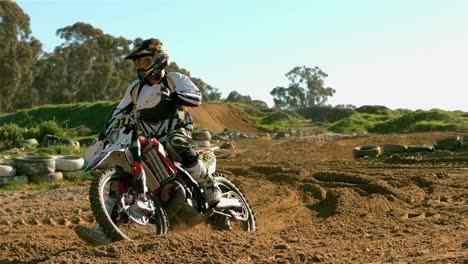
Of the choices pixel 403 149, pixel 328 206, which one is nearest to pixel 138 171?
pixel 328 206

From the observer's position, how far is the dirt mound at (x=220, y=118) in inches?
1569

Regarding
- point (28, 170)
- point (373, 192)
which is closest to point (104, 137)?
point (373, 192)

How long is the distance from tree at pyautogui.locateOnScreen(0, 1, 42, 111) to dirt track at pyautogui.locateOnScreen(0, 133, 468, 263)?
4224cm

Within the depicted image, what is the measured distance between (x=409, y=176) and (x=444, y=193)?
1.67 meters

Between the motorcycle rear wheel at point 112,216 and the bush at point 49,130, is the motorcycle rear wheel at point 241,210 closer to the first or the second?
the motorcycle rear wheel at point 112,216

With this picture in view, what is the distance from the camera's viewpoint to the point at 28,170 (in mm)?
11367

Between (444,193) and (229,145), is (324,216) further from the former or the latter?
(229,145)

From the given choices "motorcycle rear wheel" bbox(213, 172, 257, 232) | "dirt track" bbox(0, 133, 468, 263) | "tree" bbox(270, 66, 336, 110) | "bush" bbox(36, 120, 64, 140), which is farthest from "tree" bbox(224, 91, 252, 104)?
"motorcycle rear wheel" bbox(213, 172, 257, 232)

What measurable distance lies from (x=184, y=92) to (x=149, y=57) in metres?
0.44

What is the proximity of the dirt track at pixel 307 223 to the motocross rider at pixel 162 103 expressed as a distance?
73cm

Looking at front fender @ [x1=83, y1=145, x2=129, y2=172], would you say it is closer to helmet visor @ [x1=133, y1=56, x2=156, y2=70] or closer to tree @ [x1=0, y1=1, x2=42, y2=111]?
helmet visor @ [x1=133, y1=56, x2=156, y2=70]

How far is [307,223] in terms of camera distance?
7.59m

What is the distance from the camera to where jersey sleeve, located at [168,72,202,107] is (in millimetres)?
6055

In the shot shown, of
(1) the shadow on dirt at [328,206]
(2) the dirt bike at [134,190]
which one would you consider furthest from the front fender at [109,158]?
(1) the shadow on dirt at [328,206]
